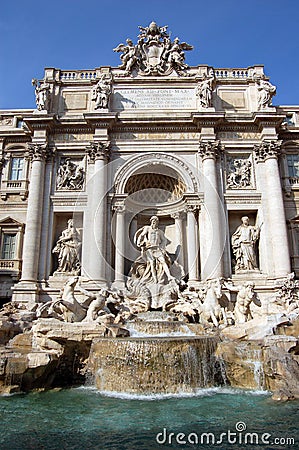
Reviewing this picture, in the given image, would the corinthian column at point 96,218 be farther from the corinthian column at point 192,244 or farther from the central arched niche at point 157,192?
the corinthian column at point 192,244

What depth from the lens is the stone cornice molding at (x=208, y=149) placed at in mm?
18547

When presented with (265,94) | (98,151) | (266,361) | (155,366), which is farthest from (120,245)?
(265,94)

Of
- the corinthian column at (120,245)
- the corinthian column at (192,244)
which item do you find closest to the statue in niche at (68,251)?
the corinthian column at (120,245)

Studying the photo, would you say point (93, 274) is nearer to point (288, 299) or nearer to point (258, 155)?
point (288, 299)

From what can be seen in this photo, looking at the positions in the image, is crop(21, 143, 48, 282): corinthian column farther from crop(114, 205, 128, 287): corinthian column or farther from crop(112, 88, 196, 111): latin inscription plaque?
crop(112, 88, 196, 111): latin inscription plaque

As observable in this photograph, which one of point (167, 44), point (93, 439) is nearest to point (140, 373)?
point (93, 439)

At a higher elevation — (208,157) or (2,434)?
(208,157)

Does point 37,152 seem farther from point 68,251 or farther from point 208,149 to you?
point 208,149

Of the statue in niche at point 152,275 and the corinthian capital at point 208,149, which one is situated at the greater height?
the corinthian capital at point 208,149

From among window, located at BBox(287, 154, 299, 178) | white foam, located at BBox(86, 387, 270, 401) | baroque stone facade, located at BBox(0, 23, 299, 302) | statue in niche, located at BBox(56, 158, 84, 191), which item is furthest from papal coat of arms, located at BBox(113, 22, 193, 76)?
white foam, located at BBox(86, 387, 270, 401)

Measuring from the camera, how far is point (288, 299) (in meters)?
15.0

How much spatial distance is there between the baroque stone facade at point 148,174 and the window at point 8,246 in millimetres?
58

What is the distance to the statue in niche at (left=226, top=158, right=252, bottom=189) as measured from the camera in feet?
61.4

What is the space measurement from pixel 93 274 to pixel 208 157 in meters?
8.00
